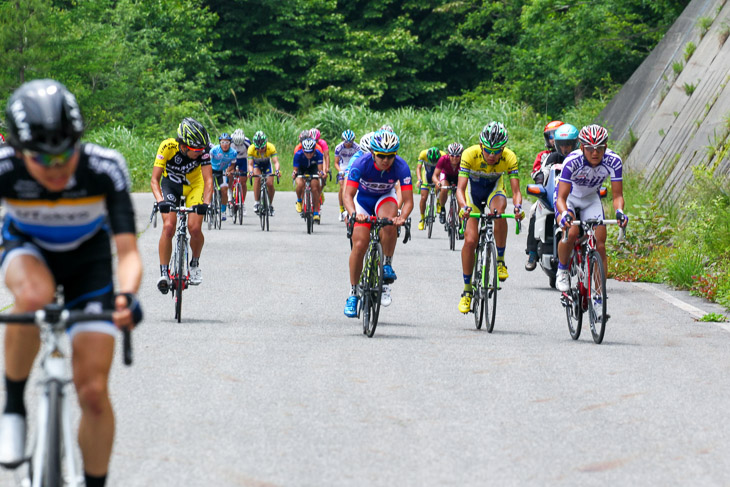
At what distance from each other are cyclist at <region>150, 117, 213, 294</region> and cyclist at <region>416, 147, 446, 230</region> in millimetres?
10565

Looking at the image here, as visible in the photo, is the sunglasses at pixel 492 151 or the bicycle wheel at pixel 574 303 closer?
the bicycle wheel at pixel 574 303

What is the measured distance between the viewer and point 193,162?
12.3 m

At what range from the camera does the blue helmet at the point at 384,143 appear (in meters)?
→ 11.3

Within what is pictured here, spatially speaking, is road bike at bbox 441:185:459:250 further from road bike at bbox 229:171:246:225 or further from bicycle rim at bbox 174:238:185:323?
bicycle rim at bbox 174:238:185:323

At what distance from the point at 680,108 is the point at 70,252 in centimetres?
1936

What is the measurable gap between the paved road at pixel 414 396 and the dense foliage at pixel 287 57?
3261cm

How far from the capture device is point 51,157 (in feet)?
14.1

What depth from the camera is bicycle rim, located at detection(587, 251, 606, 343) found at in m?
10.1

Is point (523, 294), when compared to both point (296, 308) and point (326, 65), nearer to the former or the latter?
point (296, 308)

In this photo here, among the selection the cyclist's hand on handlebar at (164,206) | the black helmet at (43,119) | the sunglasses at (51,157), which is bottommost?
the cyclist's hand on handlebar at (164,206)

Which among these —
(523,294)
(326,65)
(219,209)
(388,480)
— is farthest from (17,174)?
(326,65)

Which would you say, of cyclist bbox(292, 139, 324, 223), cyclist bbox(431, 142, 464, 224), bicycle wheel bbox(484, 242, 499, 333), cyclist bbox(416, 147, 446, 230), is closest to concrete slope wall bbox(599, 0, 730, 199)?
cyclist bbox(431, 142, 464, 224)

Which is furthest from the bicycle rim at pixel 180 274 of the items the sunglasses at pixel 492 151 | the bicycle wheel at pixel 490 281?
the sunglasses at pixel 492 151

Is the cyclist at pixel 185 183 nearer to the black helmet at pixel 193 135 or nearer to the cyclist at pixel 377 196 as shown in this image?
the black helmet at pixel 193 135
